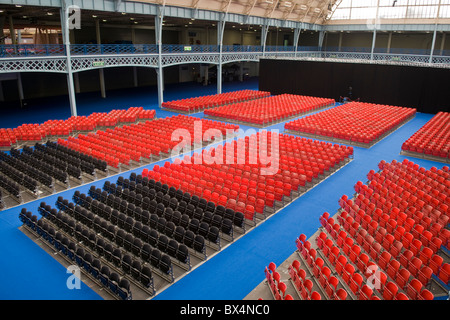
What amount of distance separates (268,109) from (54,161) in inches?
710

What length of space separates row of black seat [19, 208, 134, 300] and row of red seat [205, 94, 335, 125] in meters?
17.6

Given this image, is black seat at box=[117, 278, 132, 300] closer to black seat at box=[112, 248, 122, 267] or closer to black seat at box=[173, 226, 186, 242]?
black seat at box=[112, 248, 122, 267]

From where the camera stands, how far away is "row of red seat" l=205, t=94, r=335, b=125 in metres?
26.0

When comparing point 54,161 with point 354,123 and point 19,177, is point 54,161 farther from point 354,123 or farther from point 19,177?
point 354,123

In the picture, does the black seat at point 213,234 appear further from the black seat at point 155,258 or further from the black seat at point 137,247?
the black seat at point 137,247

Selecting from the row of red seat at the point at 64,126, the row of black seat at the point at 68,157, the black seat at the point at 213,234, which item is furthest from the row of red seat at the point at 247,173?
the row of red seat at the point at 64,126

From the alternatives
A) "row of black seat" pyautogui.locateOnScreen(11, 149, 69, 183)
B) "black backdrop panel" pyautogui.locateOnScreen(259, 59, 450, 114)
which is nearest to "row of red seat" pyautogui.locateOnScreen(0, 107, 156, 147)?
"row of black seat" pyautogui.locateOnScreen(11, 149, 69, 183)

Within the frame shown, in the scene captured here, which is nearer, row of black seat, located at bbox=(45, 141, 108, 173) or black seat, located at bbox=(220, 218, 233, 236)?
black seat, located at bbox=(220, 218, 233, 236)

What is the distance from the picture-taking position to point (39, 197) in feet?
45.0

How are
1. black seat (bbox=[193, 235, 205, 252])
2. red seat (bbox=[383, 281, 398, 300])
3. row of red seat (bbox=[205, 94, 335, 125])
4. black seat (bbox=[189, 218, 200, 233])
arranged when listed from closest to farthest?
red seat (bbox=[383, 281, 398, 300]) → black seat (bbox=[193, 235, 205, 252]) → black seat (bbox=[189, 218, 200, 233]) → row of red seat (bbox=[205, 94, 335, 125])

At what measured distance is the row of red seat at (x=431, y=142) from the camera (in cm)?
1824

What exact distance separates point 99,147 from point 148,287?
11.5m

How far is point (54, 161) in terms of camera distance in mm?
16203
